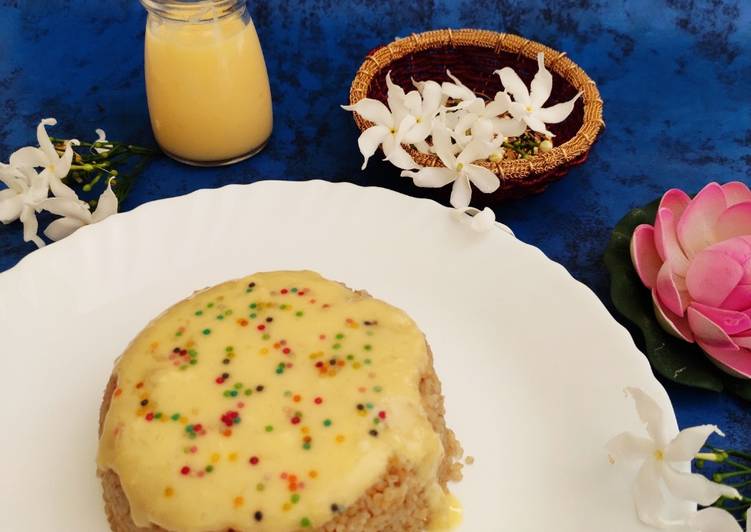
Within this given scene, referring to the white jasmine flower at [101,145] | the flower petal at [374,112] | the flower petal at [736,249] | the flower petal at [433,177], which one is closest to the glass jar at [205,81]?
the white jasmine flower at [101,145]

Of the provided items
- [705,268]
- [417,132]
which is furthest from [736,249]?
[417,132]

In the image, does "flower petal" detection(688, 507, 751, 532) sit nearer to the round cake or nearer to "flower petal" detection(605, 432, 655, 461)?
"flower petal" detection(605, 432, 655, 461)

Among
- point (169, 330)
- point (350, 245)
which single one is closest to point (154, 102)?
point (350, 245)

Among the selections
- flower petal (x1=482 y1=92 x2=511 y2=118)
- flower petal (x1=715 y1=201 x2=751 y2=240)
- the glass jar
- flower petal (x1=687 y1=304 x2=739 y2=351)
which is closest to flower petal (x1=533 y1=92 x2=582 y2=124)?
flower petal (x1=482 y1=92 x2=511 y2=118)

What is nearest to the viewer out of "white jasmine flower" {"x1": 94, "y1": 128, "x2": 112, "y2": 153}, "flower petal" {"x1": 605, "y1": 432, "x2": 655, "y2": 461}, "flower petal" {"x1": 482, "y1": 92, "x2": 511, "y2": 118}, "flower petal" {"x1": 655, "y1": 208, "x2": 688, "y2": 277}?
"flower petal" {"x1": 605, "y1": 432, "x2": 655, "y2": 461}

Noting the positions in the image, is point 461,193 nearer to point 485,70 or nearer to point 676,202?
→ point 676,202
